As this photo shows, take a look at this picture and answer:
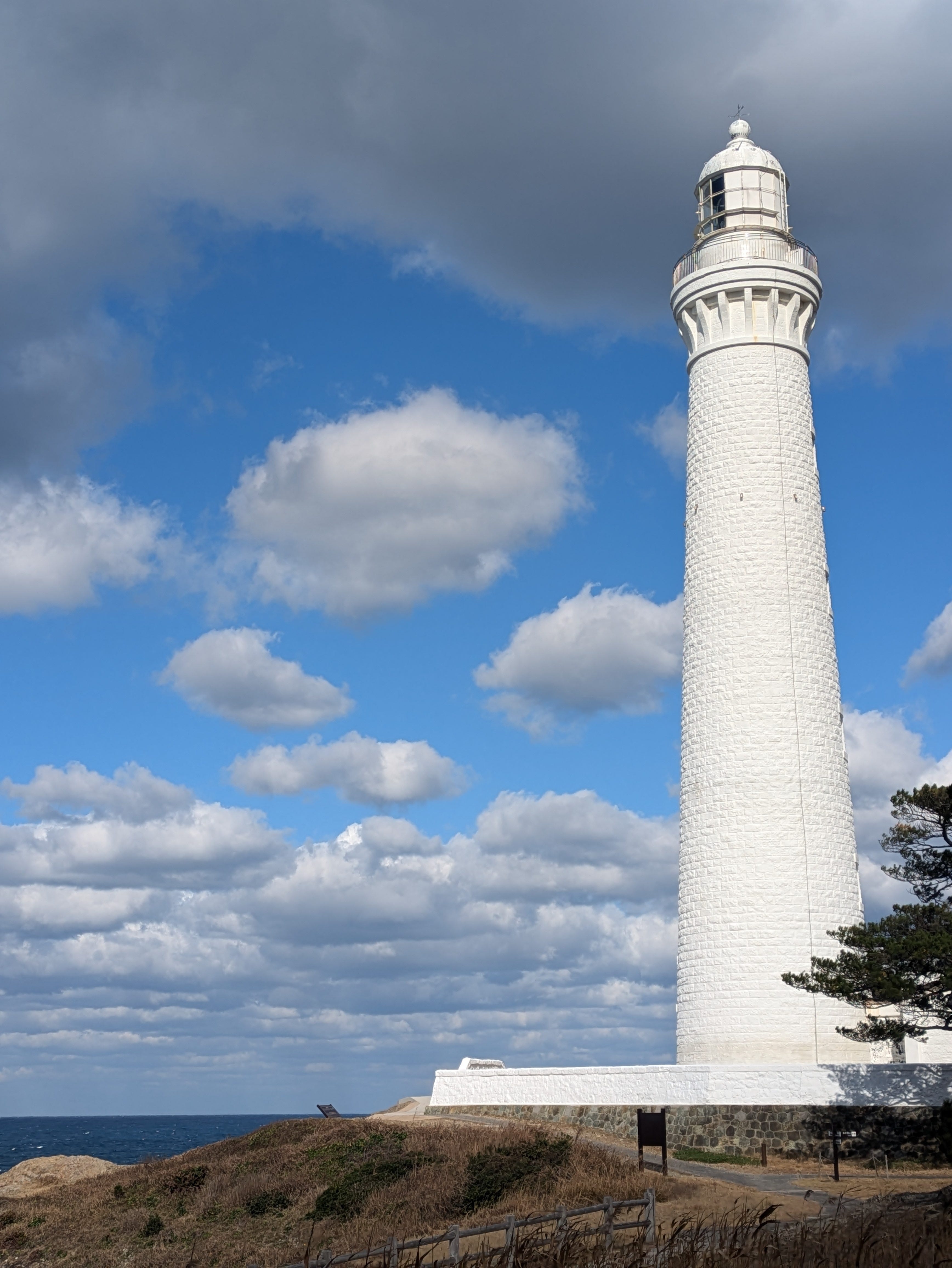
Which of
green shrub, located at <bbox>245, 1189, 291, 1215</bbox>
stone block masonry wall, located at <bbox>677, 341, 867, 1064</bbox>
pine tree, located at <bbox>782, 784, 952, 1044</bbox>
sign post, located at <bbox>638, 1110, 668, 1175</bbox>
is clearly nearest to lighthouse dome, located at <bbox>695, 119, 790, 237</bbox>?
stone block masonry wall, located at <bbox>677, 341, 867, 1064</bbox>

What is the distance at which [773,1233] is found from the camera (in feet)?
33.0

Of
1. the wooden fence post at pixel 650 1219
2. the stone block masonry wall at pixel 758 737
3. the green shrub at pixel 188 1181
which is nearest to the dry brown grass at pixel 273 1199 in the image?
the green shrub at pixel 188 1181

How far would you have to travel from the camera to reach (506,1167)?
76.3ft

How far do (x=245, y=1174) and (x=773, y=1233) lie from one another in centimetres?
2412

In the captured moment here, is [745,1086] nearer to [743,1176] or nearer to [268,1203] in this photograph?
[743,1176]

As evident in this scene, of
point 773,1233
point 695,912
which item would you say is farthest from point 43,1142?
point 773,1233

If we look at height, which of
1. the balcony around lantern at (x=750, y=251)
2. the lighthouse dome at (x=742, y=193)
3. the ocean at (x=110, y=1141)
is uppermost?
the lighthouse dome at (x=742, y=193)

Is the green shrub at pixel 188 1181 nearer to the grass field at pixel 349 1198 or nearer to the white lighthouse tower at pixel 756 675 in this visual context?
the grass field at pixel 349 1198

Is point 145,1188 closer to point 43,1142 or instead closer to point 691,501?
point 691,501

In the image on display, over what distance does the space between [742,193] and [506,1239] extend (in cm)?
3126

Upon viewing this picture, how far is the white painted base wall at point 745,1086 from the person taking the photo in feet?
87.4

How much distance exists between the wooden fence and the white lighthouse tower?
41.7 feet

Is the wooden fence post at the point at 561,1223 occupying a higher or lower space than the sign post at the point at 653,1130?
lower

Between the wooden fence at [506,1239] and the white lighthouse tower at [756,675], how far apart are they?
500 inches
